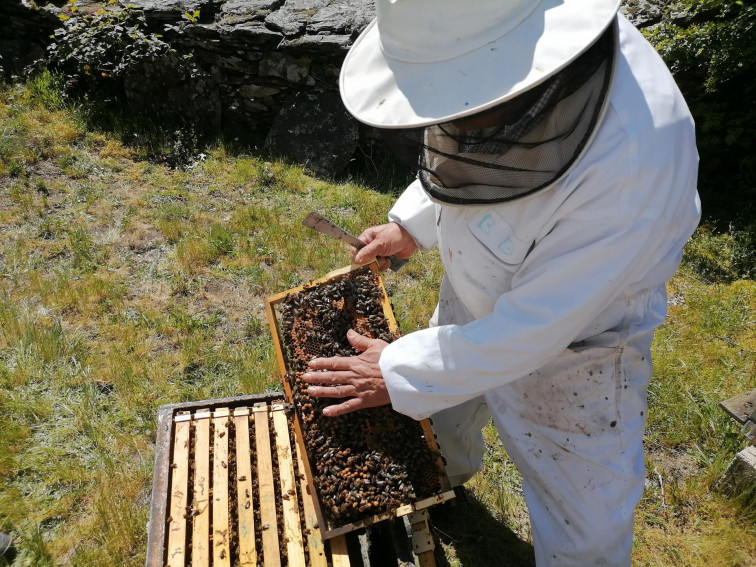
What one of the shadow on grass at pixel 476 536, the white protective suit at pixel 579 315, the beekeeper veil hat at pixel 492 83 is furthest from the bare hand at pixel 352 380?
the shadow on grass at pixel 476 536

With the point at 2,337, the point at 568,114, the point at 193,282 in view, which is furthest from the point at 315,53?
the point at 568,114

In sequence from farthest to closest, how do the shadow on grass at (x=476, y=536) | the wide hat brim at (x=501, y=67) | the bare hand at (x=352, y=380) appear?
the shadow on grass at (x=476, y=536), the bare hand at (x=352, y=380), the wide hat brim at (x=501, y=67)

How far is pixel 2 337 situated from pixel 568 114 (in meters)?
4.21

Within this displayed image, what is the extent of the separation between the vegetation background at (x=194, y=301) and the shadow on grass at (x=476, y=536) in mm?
11

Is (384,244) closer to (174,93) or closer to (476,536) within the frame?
(476,536)

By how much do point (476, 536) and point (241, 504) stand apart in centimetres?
141

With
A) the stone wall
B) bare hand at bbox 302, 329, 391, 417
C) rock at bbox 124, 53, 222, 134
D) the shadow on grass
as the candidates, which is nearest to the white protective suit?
bare hand at bbox 302, 329, 391, 417

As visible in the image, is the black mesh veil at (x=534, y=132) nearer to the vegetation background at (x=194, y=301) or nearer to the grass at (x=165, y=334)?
the vegetation background at (x=194, y=301)

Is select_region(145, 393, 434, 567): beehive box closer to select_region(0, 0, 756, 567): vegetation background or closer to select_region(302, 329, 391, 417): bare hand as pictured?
select_region(302, 329, 391, 417): bare hand

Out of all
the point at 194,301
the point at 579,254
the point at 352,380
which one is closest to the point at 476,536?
the point at 352,380

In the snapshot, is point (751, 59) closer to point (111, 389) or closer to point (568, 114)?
point (568, 114)

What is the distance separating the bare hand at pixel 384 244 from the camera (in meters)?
2.87

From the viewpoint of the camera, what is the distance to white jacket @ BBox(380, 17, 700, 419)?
1.70 m

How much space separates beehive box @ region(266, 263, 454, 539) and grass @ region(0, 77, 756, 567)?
107 centimetres
